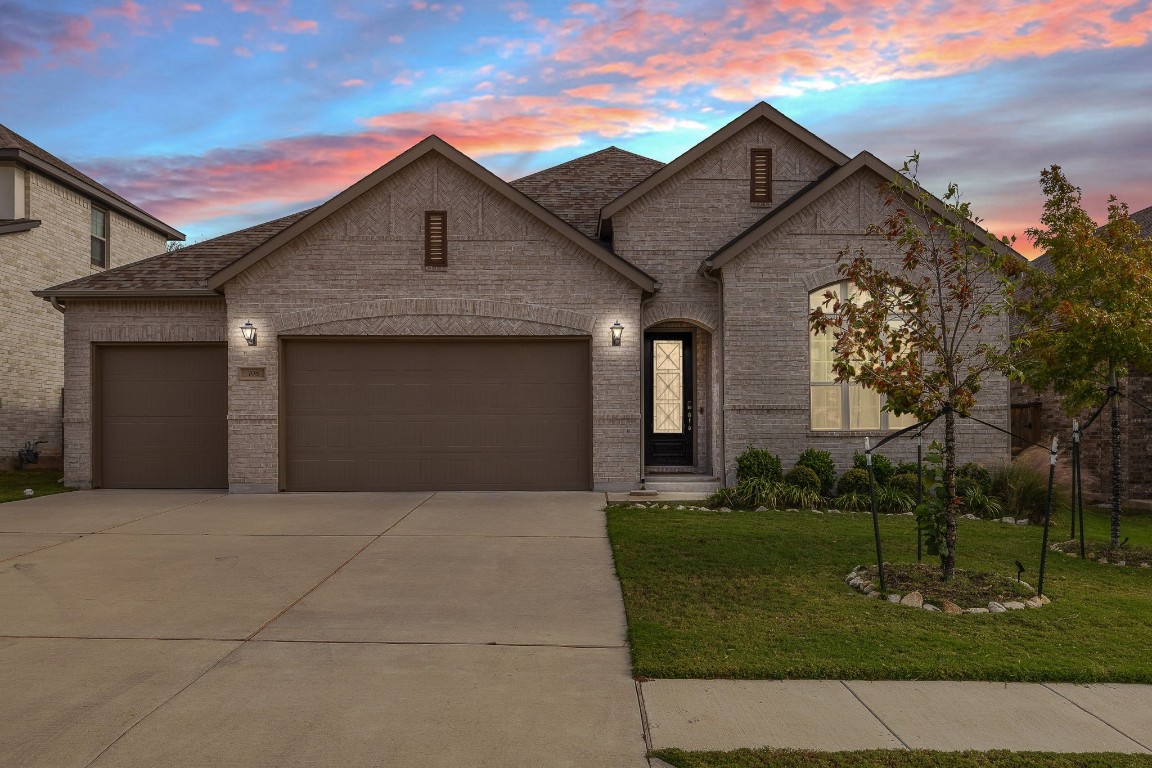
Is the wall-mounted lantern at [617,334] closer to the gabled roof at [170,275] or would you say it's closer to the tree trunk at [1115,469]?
the gabled roof at [170,275]

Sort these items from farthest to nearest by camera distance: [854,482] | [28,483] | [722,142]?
[28,483]
[722,142]
[854,482]

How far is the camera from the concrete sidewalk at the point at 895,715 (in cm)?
380

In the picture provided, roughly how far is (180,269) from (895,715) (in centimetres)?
1464

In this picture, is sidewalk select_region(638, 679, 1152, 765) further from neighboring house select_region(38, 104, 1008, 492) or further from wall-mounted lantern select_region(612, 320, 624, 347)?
wall-mounted lantern select_region(612, 320, 624, 347)

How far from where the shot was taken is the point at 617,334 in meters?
13.2

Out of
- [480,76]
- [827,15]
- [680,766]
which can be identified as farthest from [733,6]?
[680,766]

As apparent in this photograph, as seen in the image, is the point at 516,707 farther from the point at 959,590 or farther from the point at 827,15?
the point at 827,15

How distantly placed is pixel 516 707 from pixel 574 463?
9.25 meters

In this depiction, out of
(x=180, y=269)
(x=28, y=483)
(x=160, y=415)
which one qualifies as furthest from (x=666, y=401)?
(x=28, y=483)

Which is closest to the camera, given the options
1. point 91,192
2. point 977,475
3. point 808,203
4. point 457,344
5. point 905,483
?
point 905,483

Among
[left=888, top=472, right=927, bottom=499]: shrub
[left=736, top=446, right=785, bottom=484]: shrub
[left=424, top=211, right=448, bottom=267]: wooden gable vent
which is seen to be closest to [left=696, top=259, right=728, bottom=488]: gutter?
[left=736, top=446, right=785, bottom=484]: shrub

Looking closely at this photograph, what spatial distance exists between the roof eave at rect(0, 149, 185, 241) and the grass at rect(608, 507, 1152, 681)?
1743 cm

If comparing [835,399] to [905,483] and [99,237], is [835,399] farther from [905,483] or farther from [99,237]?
[99,237]

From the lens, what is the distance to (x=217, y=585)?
6.98m
